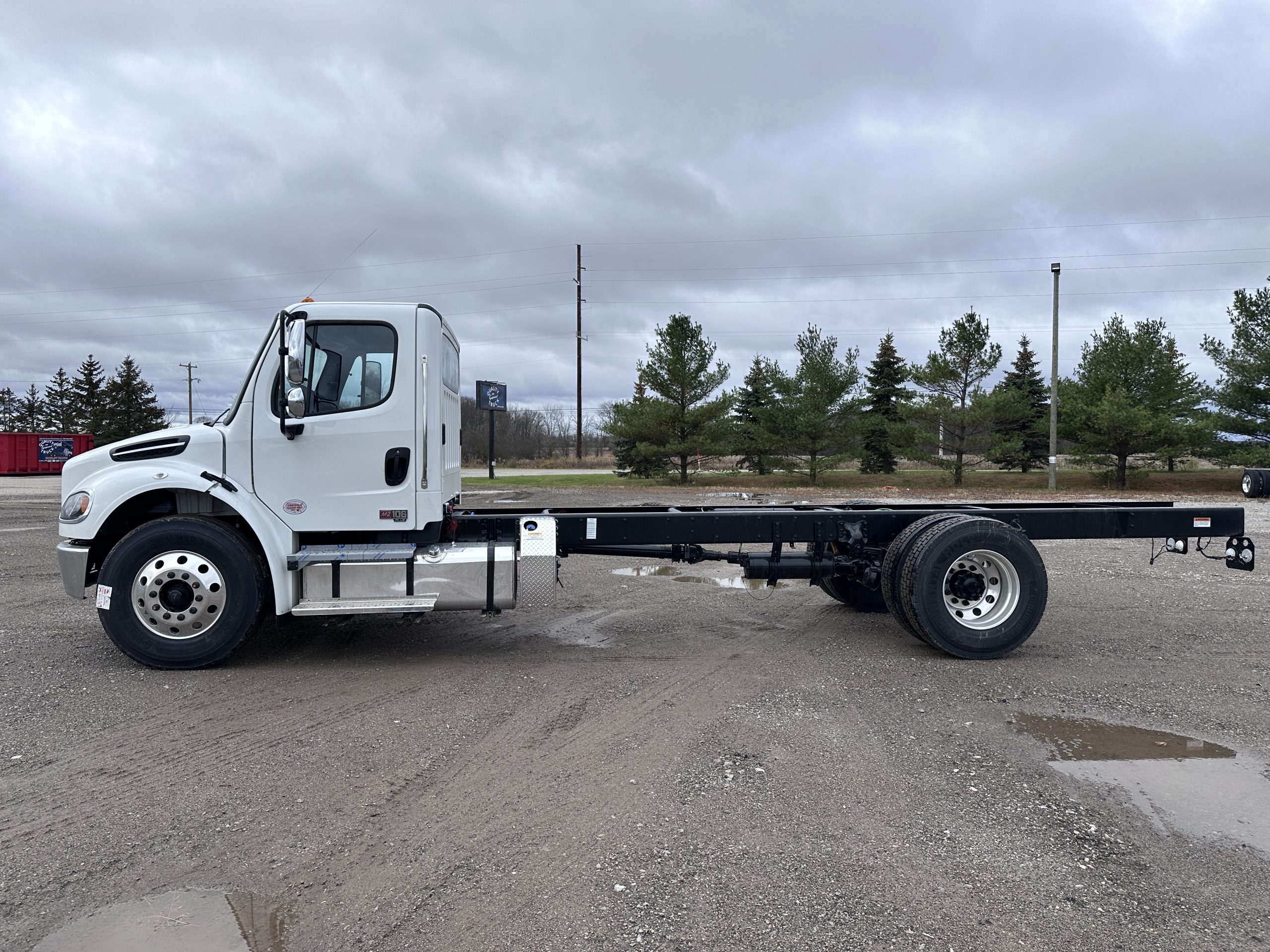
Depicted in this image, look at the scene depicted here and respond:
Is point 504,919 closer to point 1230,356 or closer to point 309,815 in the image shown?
point 309,815

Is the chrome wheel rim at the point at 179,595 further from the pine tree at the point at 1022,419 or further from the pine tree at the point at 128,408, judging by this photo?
the pine tree at the point at 128,408

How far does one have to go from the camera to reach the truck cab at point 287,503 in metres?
5.71

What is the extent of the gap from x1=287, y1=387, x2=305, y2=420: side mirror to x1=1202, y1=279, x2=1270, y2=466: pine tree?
31390mm

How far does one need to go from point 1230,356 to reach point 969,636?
29.6 metres

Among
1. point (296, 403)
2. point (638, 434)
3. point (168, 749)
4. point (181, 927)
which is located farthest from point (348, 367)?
point (638, 434)

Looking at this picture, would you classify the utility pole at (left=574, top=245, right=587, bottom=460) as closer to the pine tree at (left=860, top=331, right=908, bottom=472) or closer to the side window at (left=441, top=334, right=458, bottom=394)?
the pine tree at (left=860, top=331, right=908, bottom=472)

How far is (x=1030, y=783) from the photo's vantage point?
392 centimetres

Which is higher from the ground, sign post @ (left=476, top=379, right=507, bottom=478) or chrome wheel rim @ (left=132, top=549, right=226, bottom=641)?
sign post @ (left=476, top=379, right=507, bottom=478)

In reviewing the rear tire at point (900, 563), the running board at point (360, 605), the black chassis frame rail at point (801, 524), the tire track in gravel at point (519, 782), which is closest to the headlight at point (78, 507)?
the running board at point (360, 605)

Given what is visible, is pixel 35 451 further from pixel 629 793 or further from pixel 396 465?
pixel 629 793

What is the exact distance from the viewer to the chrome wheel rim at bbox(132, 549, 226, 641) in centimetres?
571

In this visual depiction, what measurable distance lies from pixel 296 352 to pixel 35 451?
44.0m

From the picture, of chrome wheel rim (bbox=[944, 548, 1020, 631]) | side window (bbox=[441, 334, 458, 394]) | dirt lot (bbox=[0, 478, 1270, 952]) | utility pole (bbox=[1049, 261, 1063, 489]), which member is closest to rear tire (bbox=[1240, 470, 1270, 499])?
dirt lot (bbox=[0, 478, 1270, 952])

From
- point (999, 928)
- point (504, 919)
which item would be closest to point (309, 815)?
point (504, 919)
